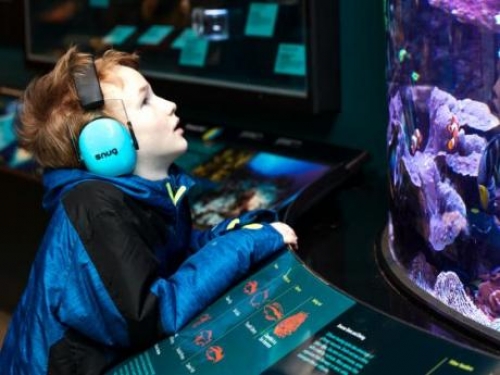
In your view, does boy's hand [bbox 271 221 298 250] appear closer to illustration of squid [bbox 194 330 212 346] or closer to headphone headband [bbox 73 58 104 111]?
illustration of squid [bbox 194 330 212 346]

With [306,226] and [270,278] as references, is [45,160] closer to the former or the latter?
[270,278]

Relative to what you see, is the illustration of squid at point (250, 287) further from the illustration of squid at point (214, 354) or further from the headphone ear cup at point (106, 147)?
the headphone ear cup at point (106, 147)

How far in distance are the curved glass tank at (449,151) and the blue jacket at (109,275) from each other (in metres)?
0.30

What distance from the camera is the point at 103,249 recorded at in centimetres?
149

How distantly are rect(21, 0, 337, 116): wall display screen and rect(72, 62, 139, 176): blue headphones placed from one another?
0.90 metres

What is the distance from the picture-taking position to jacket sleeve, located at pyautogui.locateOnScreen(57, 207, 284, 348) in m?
1.47

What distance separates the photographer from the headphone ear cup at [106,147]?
154 cm

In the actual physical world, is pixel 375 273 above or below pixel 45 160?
below

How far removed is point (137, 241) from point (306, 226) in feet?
1.98

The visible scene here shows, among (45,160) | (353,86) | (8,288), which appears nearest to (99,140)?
(45,160)

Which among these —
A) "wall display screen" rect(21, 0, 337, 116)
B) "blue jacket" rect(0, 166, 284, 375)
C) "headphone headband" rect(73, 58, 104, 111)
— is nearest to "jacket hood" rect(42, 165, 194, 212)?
"blue jacket" rect(0, 166, 284, 375)

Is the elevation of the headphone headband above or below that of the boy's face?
above

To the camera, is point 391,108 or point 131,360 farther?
point 391,108

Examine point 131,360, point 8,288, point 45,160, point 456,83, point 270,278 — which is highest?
point 456,83
